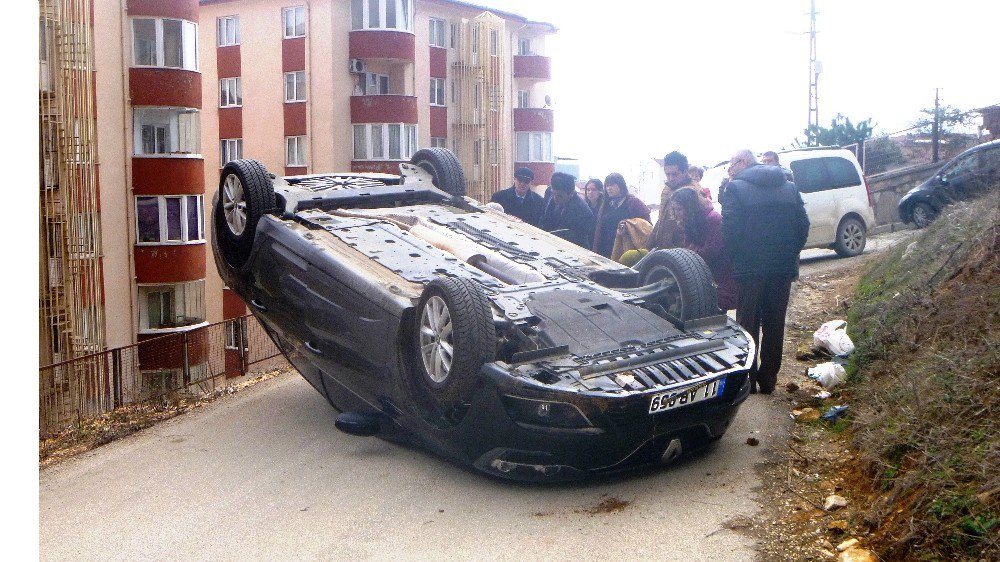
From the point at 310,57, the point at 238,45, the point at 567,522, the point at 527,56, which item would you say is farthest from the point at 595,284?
the point at 527,56

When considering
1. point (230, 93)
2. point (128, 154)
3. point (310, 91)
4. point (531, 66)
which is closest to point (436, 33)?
point (531, 66)

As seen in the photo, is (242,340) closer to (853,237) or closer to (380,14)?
(853,237)

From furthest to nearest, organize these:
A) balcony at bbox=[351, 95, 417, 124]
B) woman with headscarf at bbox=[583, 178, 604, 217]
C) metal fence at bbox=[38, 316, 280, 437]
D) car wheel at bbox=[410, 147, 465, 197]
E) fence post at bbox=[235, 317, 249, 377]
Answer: balcony at bbox=[351, 95, 417, 124]
fence post at bbox=[235, 317, 249, 377]
woman with headscarf at bbox=[583, 178, 604, 217]
metal fence at bbox=[38, 316, 280, 437]
car wheel at bbox=[410, 147, 465, 197]

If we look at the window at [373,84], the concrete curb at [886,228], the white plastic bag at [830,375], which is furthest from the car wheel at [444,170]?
the window at [373,84]

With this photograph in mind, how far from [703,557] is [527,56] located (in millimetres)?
36619

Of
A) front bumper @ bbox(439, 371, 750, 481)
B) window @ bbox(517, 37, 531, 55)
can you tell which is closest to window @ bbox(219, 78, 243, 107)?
window @ bbox(517, 37, 531, 55)

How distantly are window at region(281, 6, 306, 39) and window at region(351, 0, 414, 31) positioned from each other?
1932 mm

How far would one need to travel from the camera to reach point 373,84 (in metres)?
33.2

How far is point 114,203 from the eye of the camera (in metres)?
23.7

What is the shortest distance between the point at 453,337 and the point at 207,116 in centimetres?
2834

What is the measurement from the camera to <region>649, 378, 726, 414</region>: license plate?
6.34m

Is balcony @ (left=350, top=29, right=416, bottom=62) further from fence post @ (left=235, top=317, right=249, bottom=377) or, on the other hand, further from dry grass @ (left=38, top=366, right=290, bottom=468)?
dry grass @ (left=38, top=366, right=290, bottom=468)

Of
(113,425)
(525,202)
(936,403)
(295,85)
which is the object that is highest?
(295,85)
